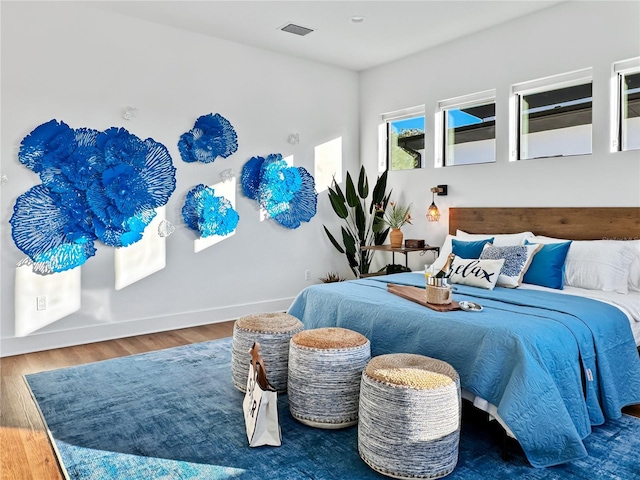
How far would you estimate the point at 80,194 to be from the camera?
399 centimetres

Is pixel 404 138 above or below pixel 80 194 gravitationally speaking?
above

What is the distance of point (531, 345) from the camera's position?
221cm

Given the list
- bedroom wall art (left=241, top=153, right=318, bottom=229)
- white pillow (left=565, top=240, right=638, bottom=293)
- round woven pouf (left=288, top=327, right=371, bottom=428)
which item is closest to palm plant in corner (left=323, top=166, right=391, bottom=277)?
bedroom wall art (left=241, top=153, right=318, bottom=229)

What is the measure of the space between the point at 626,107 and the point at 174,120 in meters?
3.90

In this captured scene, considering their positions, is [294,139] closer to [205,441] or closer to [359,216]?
[359,216]

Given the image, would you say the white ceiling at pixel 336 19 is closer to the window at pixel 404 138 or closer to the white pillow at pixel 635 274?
the window at pixel 404 138

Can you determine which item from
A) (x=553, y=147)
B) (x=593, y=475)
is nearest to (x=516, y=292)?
(x=593, y=475)

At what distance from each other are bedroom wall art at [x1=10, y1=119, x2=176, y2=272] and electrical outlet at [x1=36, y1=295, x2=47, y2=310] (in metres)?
0.25

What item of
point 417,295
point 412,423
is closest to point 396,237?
point 417,295

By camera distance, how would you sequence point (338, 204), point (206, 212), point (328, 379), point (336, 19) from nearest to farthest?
point (328, 379), point (336, 19), point (206, 212), point (338, 204)

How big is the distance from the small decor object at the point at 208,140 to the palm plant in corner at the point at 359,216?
1.36 m

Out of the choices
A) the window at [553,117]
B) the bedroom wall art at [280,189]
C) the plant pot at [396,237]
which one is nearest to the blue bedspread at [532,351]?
the window at [553,117]

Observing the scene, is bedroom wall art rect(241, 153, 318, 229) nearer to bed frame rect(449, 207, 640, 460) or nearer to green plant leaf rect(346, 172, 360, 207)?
green plant leaf rect(346, 172, 360, 207)

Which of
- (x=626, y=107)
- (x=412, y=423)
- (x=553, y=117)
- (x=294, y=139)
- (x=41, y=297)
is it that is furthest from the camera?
(x=294, y=139)
